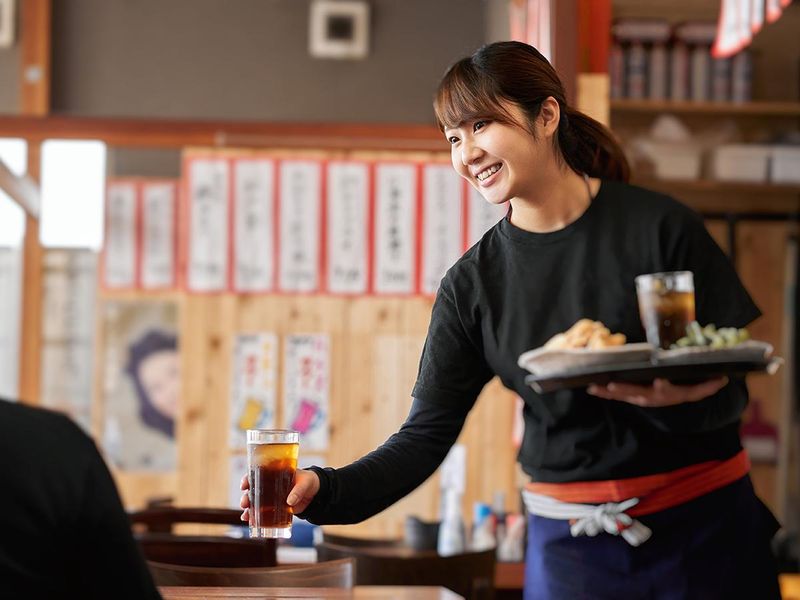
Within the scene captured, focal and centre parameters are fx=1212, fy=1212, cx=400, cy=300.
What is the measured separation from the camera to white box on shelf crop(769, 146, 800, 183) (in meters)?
5.67

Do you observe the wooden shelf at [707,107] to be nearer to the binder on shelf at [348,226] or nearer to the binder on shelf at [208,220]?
the binder on shelf at [348,226]

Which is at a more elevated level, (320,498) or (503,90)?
(503,90)

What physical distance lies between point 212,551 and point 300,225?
2.85 meters

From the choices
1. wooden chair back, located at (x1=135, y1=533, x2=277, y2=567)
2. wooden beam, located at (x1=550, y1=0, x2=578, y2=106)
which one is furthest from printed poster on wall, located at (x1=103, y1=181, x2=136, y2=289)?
wooden chair back, located at (x1=135, y1=533, x2=277, y2=567)

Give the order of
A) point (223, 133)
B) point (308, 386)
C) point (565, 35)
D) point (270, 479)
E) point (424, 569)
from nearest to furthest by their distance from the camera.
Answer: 1. point (270, 479)
2. point (424, 569)
3. point (565, 35)
4. point (223, 133)
5. point (308, 386)

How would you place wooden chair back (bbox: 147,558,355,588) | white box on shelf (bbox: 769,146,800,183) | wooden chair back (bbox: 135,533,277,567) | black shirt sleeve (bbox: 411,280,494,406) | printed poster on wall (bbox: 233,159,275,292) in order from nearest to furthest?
black shirt sleeve (bbox: 411,280,494,406) → wooden chair back (bbox: 147,558,355,588) → wooden chair back (bbox: 135,533,277,567) → printed poster on wall (bbox: 233,159,275,292) → white box on shelf (bbox: 769,146,800,183)

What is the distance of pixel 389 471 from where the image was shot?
2055 mm

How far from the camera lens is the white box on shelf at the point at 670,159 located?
5.67 meters

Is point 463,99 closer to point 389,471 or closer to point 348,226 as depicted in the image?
point 389,471

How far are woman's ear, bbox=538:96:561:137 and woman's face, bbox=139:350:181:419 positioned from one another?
5.52 meters

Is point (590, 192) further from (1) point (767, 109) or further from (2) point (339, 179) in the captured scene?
(1) point (767, 109)

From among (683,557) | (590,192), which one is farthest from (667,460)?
(590,192)

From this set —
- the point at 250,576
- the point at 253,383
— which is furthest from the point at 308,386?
the point at 250,576

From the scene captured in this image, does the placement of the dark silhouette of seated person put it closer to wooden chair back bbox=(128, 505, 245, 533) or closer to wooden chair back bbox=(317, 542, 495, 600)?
wooden chair back bbox=(317, 542, 495, 600)
